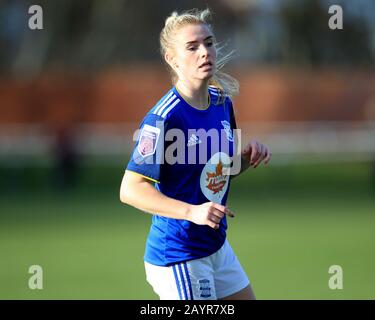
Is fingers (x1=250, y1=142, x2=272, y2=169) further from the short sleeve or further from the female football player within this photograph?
the short sleeve

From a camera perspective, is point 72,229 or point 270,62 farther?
point 270,62

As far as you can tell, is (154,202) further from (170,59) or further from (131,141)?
(131,141)

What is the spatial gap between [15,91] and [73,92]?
2212 mm

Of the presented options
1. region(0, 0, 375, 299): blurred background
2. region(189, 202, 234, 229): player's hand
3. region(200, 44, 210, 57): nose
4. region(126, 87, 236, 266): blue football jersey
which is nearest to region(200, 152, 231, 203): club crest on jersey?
region(126, 87, 236, 266): blue football jersey

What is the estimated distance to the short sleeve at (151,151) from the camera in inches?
197

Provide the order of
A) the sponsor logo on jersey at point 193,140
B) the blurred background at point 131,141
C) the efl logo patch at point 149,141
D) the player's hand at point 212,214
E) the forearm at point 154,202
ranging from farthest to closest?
the blurred background at point 131,141, the sponsor logo on jersey at point 193,140, the efl logo patch at point 149,141, the forearm at point 154,202, the player's hand at point 212,214

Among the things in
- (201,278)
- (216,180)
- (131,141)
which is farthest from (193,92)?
(131,141)

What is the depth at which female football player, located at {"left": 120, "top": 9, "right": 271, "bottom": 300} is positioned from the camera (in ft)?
16.5

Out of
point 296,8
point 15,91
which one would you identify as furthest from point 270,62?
point 15,91

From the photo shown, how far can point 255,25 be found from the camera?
42719 millimetres

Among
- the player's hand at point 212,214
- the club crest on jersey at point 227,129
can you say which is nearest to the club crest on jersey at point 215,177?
the club crest on jersey at point 227,129

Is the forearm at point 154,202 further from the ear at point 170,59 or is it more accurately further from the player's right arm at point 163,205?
the ear at point 170,59

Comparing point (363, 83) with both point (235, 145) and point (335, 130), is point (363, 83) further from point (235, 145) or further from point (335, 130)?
point (235, 145)

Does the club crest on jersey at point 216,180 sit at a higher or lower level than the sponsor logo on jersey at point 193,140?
lower
